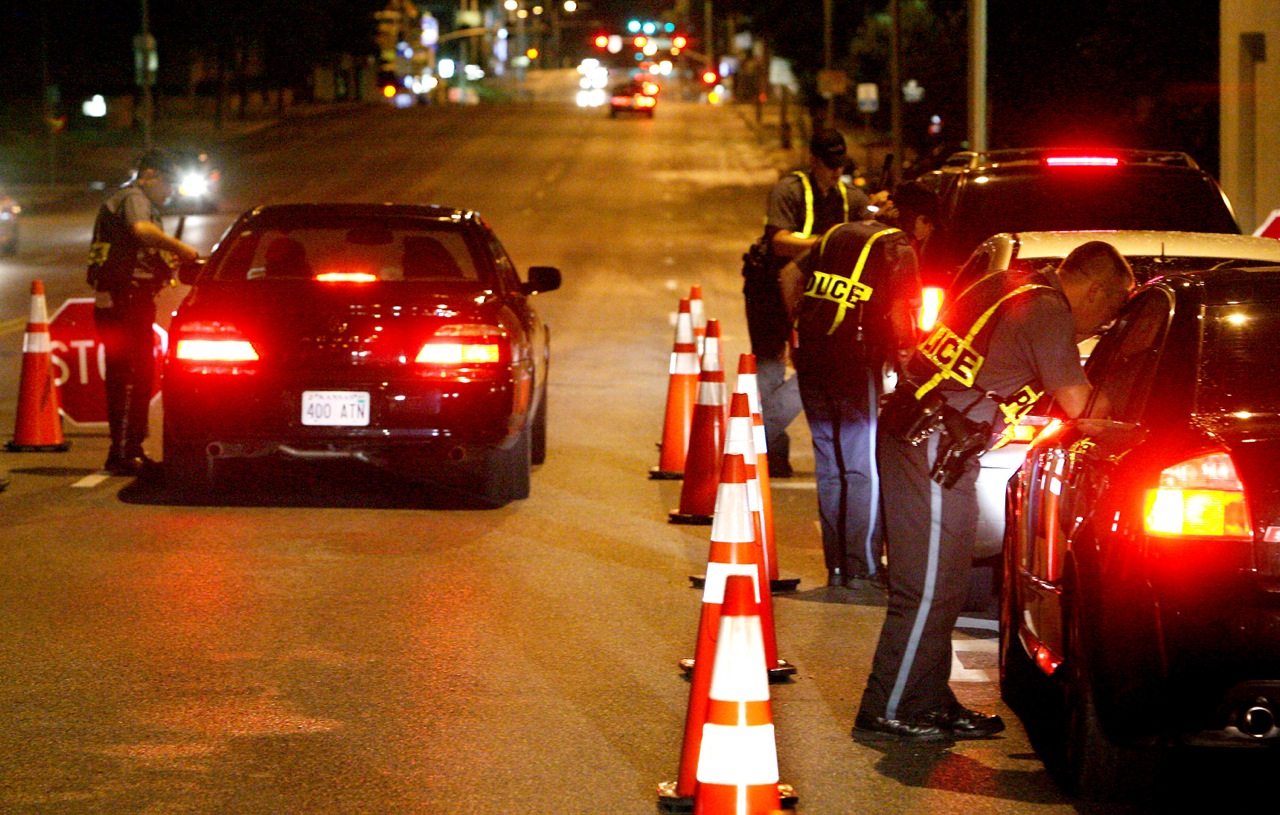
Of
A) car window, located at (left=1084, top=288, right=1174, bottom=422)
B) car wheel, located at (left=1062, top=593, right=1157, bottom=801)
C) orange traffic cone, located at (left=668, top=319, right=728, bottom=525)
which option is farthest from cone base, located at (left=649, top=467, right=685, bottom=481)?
car wheel, located at (left=1062, top=593, right=1157, bottom=801)

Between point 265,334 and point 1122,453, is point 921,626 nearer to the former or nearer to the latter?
point 1122,453

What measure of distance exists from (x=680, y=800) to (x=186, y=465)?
562cm

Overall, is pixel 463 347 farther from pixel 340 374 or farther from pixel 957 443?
pixel 957 443

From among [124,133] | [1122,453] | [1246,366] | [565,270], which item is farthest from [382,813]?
[124,133]

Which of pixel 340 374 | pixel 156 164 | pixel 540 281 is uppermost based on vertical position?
pixel 156 164

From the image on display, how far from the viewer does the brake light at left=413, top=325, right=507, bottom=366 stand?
1005cm

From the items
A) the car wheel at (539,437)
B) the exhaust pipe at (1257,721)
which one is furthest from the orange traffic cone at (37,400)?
the exhaust pipe at (1257,721)

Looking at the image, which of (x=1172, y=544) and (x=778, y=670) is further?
(x=778, y=670)

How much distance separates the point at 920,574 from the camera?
6.07 m

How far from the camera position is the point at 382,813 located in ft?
17.7

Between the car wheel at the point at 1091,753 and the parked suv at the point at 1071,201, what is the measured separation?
15.4 feet

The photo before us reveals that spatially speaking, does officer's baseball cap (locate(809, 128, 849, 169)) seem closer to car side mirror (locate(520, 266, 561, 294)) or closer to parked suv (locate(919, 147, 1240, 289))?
parked suv (locate(919, 147, 1240, 289))

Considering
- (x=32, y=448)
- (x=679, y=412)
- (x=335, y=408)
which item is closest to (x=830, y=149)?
(x=679, y=412)

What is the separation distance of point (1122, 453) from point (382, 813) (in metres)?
2.20
